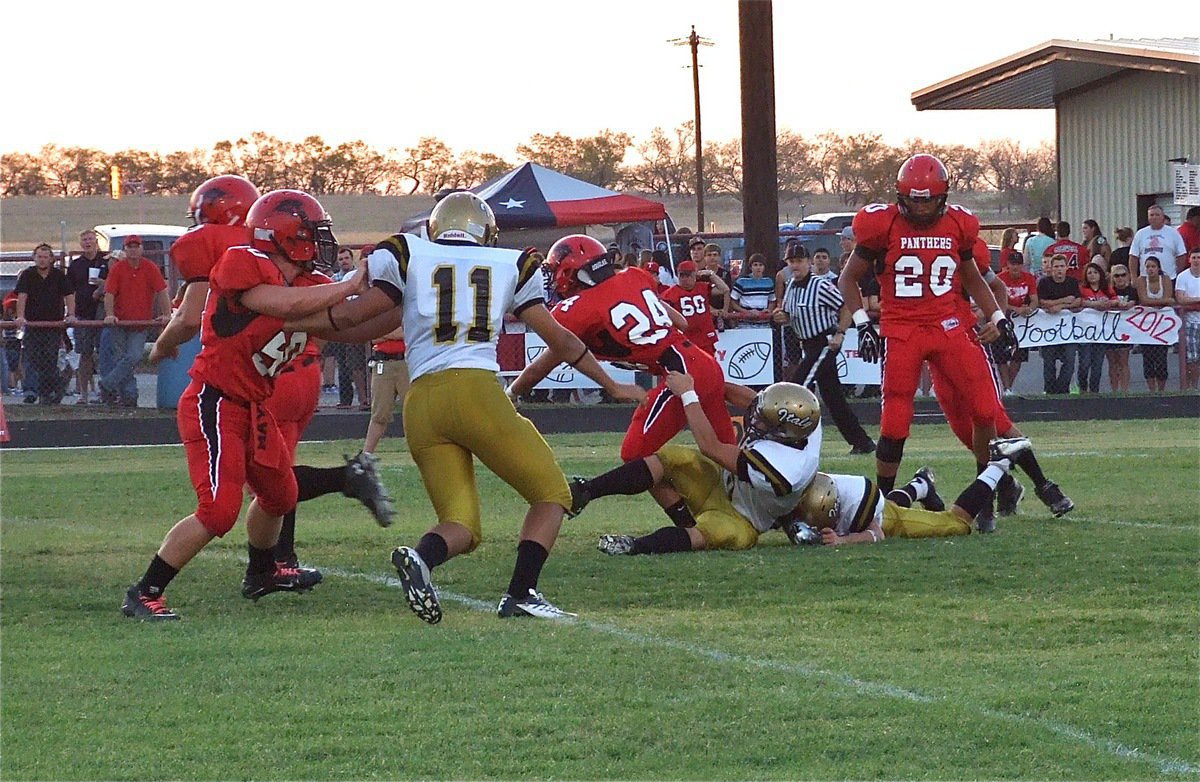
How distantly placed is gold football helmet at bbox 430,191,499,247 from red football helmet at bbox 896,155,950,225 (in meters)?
3.38

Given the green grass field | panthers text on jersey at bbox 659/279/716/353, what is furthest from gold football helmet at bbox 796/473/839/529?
panthers text on jersey at bbox 659/279/716/353

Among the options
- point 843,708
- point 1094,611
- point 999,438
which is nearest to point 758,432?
point 999,438

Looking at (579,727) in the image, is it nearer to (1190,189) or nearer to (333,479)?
(333,479)

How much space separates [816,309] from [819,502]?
675 centimetres

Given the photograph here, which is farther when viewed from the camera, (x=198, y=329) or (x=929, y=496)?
(x=929, y=496)

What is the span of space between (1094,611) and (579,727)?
104 inches

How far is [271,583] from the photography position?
7.68m

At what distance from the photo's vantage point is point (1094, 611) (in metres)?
6.83

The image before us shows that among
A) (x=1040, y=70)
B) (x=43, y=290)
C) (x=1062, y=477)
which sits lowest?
(x=1062, y=477)

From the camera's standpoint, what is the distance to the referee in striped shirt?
46.8 feet

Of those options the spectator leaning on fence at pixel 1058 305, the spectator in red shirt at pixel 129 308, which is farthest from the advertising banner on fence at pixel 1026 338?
the spectator in red shirt at pixel 129 308

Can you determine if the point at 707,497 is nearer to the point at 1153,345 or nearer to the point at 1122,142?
the point at 1153,345

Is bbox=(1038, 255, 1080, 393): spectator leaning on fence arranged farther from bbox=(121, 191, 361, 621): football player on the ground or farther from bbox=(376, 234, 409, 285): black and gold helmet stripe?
bbox=(376, 234, 409, 285): black and gold helmet stripe

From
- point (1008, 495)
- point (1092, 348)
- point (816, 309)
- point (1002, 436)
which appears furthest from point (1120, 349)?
point (1002, 436)
